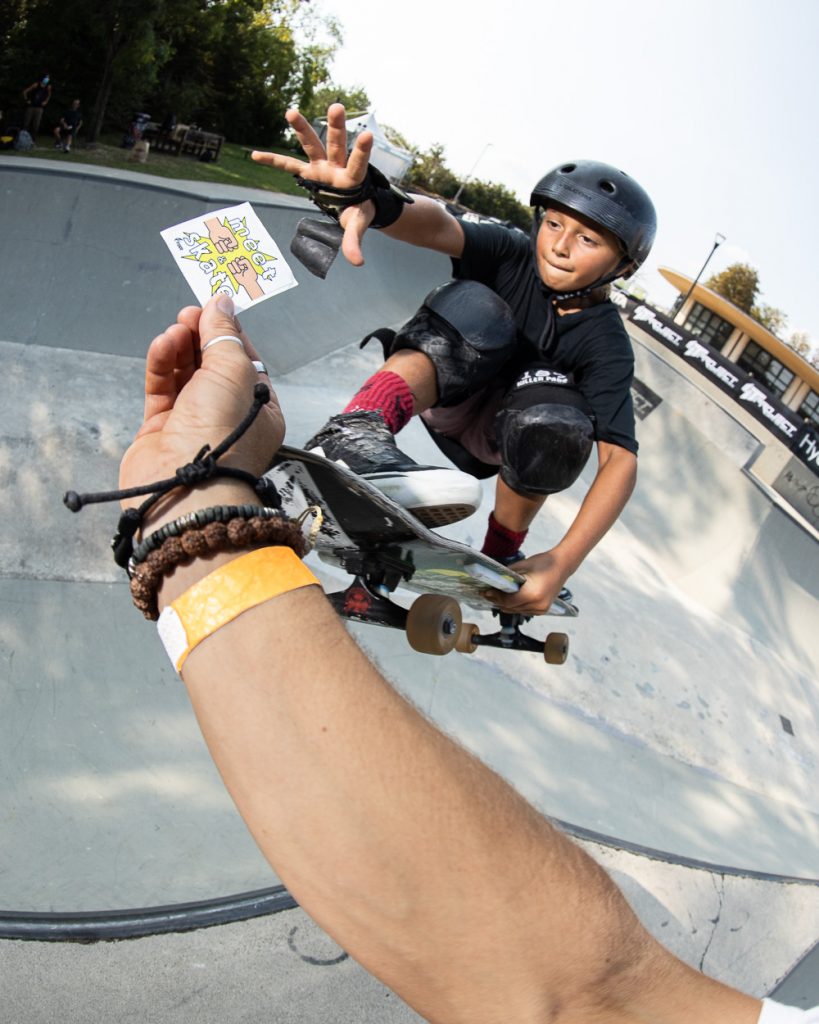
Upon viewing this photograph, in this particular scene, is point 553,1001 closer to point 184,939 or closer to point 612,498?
point 184,939

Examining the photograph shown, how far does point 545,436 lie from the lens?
3.12 meters

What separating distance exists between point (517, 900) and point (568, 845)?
0.13 metres

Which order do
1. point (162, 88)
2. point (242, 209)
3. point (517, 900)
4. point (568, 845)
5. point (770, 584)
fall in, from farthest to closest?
point (162, 88)
point (770, 584)
point (242, 209)
point (568, 845)
point (517, 900)

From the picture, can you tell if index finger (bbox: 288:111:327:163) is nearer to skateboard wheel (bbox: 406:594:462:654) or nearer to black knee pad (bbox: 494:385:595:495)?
black knee pad (bbox: 494:385:595:495)

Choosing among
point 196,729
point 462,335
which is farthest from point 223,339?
point 196,729

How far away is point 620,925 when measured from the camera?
0.98 metres

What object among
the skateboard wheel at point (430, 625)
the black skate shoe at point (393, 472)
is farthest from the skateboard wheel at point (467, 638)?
the black skate shoe at point (393, 472)

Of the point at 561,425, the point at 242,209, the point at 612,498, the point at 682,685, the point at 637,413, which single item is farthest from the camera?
the point at 637,413

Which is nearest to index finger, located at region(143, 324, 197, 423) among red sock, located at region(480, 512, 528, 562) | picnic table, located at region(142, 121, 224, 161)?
red sock, located at region(480, 512, 528, 562)

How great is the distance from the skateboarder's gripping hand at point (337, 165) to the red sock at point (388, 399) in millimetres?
579

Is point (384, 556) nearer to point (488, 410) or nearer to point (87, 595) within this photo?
point (488, 410)

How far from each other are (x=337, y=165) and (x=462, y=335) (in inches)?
30.7

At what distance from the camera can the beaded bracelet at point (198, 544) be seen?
102 centimetres

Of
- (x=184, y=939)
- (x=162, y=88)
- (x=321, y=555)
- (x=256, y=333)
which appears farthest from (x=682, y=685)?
(x=162, y=88)
